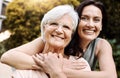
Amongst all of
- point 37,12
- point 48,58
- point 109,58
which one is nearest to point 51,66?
point 48,58

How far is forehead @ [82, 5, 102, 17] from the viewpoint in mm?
2875

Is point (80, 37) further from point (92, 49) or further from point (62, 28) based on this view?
point (62, 28)

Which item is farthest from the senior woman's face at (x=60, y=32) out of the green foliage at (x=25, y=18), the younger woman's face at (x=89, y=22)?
the green foliage at (x=25, y=18)

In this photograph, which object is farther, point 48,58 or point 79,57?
point 79,57

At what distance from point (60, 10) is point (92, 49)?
116 cm

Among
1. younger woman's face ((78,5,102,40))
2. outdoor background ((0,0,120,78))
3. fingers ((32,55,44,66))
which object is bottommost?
outdoor background ((0,0,120,78))

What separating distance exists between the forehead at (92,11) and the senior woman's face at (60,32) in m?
0.77

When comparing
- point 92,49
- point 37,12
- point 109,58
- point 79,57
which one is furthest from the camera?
point 37,12

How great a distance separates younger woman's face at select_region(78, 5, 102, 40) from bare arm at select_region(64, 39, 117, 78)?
200mm

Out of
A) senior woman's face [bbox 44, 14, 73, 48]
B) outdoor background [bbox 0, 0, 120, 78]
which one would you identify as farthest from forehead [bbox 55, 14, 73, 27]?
outdoor background [bbox 0, 0, 120, 78]

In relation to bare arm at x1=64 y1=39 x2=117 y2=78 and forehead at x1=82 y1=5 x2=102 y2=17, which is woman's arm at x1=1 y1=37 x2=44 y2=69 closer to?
bare arm at x1=64 y1=39 x2=117 y2=78

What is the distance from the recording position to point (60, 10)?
2.15m

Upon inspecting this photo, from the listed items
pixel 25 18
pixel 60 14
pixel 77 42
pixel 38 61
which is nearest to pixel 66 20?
pixel 60 14

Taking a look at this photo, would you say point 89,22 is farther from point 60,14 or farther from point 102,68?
point 60,14
